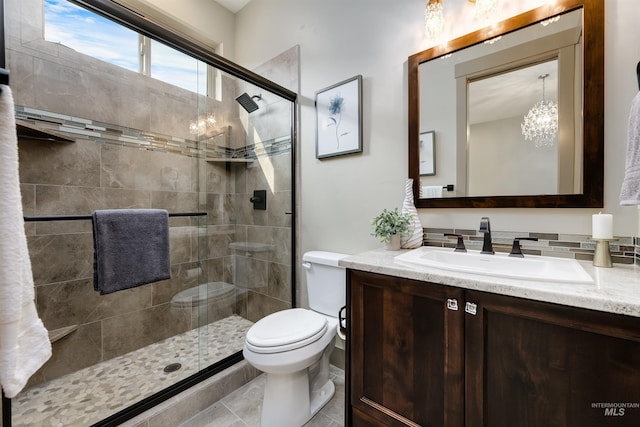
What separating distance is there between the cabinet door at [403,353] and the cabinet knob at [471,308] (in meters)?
0.02

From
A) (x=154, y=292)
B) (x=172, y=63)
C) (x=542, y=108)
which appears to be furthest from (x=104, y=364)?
(x=542, y=108)

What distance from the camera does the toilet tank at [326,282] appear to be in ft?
5.32

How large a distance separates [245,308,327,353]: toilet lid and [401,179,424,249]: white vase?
2.07ft

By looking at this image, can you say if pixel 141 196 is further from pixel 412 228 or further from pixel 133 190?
pixel 412 228

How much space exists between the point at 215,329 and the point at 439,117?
7.20 feet

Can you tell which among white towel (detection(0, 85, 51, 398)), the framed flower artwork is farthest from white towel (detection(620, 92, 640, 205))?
white towel (detection(0, 85, 51, 398))

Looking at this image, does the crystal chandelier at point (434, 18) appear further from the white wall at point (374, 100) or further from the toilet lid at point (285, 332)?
the toilet lid at point (285, 332)

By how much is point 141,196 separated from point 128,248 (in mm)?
870

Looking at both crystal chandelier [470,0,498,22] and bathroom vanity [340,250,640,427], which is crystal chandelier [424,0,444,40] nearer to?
crystal chandelier [470,0,498,22]

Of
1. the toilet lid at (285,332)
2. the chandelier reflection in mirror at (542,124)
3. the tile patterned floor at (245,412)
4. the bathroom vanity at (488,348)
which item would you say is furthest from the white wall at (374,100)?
the tile patterned floor at (245,412)

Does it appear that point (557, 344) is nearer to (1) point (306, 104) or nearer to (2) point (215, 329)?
(1) point (306, 104)

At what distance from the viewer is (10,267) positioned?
59 centimetres

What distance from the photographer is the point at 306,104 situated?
79.8 inches

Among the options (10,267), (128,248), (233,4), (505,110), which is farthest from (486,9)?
(233,4)
